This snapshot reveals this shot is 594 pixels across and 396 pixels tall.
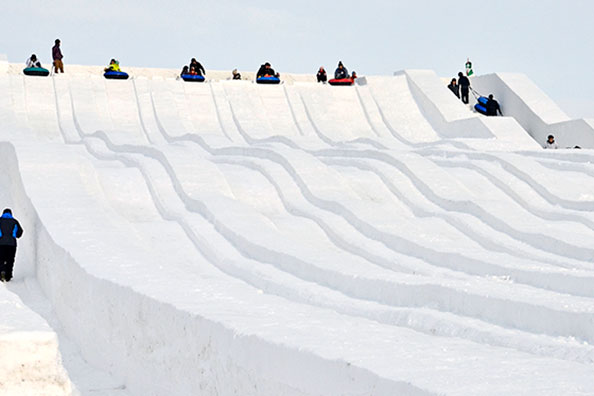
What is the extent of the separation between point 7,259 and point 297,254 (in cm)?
285

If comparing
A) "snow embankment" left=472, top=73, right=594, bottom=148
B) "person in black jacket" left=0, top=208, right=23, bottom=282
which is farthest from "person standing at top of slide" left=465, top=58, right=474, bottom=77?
"person in black jacket" left=0, top=208, right=23, bottom=282

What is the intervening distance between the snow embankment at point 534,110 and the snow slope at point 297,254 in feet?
4.13

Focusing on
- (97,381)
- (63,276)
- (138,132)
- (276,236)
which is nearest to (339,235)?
(276,236)

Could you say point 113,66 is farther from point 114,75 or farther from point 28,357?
point 28,357

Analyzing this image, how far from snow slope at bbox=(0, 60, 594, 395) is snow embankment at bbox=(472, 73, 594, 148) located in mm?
1259

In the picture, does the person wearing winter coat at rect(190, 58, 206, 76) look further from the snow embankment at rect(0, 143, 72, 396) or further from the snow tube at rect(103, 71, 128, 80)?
the snow embankment at rect(0, 143, 72, 396)

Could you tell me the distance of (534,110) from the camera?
18.8m

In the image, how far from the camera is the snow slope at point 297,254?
425 cm

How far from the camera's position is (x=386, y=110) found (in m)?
18.8

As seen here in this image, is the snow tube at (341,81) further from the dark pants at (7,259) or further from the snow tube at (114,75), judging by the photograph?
the dark pants at (7,259)

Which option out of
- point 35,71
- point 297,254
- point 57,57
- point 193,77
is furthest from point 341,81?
point 297,254

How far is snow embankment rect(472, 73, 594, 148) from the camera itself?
1741cm

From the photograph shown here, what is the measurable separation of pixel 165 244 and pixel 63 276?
1432mm

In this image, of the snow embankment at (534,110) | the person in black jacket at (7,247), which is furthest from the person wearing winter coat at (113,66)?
the person in black jacket at (7,247)
